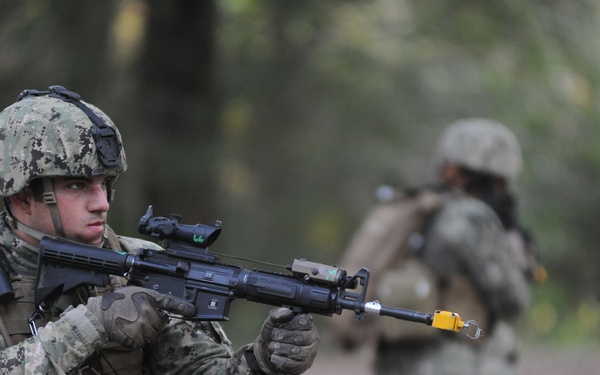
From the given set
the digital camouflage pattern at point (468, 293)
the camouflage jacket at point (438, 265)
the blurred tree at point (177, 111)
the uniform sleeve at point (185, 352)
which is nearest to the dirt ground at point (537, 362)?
the blurred tree at point (177, 111)

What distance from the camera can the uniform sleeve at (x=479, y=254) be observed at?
21.6ft

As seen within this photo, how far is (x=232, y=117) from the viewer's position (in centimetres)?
1113

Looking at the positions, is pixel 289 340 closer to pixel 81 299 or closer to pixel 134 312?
pixel 134 312

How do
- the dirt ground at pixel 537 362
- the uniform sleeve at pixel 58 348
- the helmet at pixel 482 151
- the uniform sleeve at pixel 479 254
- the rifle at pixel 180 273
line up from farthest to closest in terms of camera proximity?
the dirt ground at pixel 537 362
the helmet at pixel 482 151
the uniform sleeve at pixel 479 254
the rifle at pixel 180 273
the uniform sleeve at pixel 58 348

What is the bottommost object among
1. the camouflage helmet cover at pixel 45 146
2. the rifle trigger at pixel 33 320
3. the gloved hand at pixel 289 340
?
the rifle trigger at pixel 33 320

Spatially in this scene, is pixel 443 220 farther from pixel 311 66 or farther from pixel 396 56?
pixel 396 56

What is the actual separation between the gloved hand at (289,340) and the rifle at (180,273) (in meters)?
0.04

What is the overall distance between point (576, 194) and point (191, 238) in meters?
11.0

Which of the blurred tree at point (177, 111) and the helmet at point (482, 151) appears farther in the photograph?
the blurred tree at point (177, 111)

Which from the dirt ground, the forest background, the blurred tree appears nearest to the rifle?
the forest background

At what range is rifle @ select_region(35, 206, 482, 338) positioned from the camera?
3.60 m

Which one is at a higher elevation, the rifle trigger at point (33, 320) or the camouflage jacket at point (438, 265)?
the camouflage jacket at point (438, 265)

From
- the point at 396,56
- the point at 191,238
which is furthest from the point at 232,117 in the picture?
the point at 191,238

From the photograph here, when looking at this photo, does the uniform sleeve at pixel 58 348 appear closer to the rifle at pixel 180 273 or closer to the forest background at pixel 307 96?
the rifle at pixel 180 273
